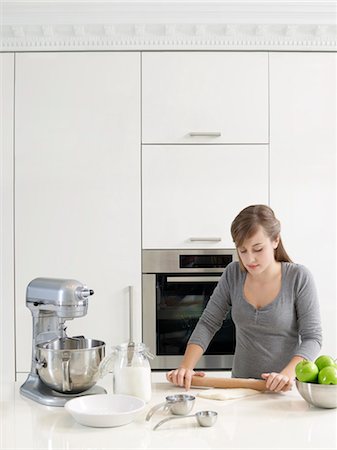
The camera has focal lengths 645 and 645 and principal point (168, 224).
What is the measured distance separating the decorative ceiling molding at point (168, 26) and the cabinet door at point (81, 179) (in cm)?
9

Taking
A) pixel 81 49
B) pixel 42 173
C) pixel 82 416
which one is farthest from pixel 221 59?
pixel 82 416

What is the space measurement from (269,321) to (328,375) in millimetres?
601

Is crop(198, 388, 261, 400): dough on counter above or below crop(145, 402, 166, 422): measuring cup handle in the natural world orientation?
below

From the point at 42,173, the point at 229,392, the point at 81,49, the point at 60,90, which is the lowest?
the point at 229,392

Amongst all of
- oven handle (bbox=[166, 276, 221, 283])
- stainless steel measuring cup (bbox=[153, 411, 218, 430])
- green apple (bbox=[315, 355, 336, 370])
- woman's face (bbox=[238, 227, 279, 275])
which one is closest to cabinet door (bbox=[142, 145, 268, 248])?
oven handle (bbox=[166, 276, 221, 283])

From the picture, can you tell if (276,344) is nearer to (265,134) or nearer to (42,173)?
(265,134)

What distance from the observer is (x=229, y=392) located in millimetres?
1921

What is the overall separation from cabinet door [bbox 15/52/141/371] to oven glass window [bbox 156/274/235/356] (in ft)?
0.43

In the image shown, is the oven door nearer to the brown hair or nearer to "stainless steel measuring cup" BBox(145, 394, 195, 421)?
the brown hair

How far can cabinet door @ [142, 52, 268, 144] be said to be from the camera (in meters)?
3.29

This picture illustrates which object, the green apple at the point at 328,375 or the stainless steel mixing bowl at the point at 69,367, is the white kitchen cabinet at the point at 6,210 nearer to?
the stainless steel mixing bowl at the point at 69,367

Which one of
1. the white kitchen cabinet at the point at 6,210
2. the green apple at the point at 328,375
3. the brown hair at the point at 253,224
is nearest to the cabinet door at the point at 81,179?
the white kitchen cabinet at the point at 6,210

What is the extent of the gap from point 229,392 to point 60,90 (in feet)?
6.41

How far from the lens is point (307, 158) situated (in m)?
3.31
